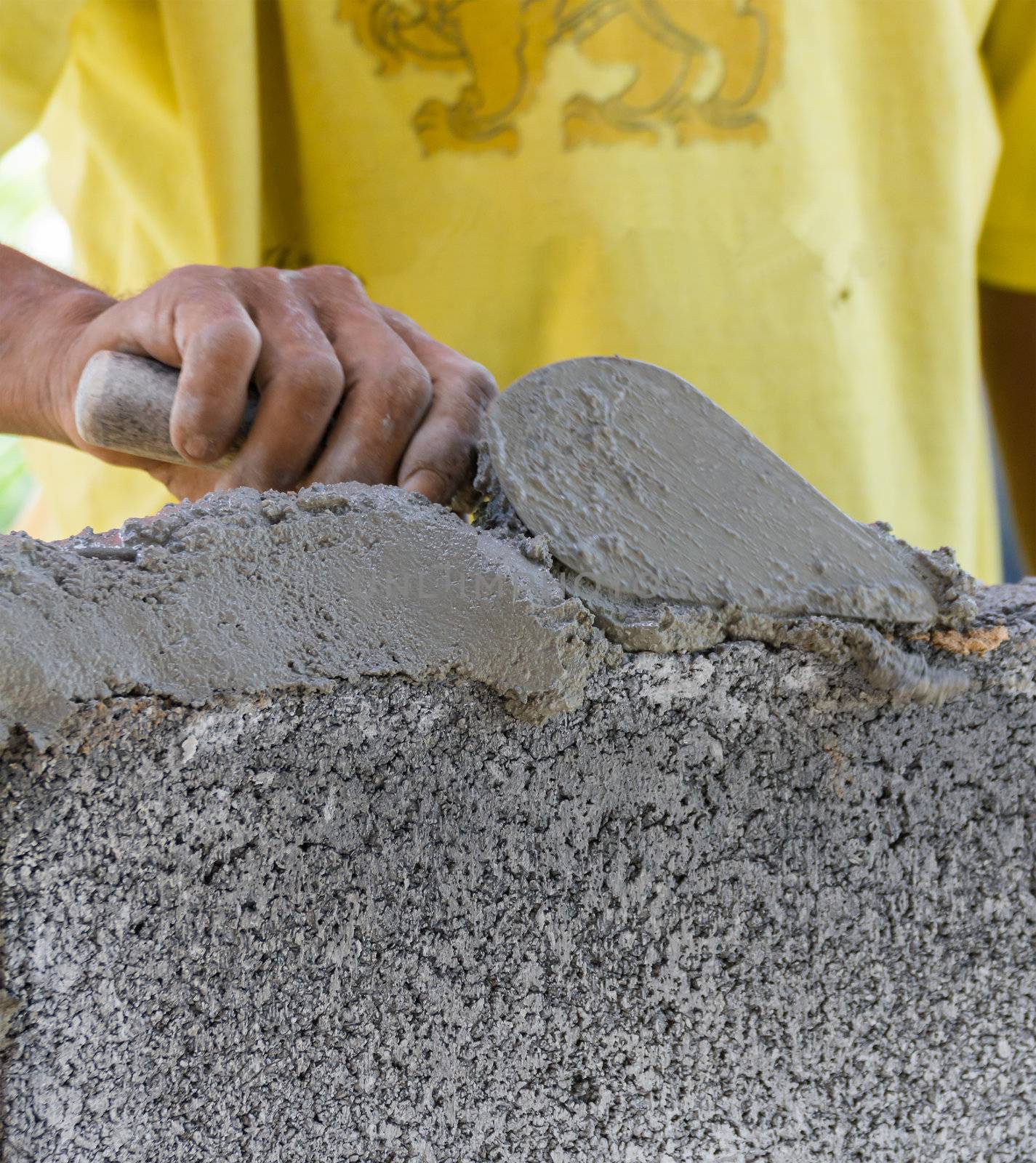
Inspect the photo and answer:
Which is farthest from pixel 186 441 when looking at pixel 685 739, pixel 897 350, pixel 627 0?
pixel 897 350

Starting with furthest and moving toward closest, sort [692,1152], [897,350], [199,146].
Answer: [897,350], [199,146], [692,1152]

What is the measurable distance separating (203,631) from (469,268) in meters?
0.86

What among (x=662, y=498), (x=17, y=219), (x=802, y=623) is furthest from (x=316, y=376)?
(x=17, y=219)

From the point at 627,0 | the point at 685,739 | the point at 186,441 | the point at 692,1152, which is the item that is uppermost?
the point at 627,0

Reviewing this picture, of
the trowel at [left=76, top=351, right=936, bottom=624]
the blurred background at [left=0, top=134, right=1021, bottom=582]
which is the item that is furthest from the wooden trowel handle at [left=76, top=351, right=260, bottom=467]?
the blurred background at [left=0, top=134, right=1021, bottom=582]

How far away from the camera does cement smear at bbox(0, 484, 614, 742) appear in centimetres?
51

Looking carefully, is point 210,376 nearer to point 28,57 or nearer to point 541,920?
point 541,920

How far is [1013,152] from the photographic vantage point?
171 cm

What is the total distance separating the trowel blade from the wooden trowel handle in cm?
21

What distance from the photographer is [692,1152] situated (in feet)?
2.12

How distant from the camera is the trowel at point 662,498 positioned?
0.61m

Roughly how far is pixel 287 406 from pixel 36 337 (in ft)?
0.82

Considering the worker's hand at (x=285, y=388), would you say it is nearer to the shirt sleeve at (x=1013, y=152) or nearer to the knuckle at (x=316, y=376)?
the knuckle at (x=316, y=376)

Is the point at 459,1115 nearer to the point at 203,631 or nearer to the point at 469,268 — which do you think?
the point at 203,631
